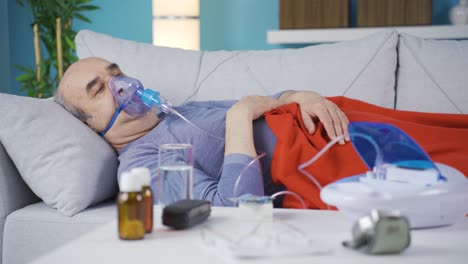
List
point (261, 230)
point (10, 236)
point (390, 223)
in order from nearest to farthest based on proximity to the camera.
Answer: point (390, 223) < point (261, 230) < point (10, 236)

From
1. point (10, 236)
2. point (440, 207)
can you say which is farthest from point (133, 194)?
point (10, 236)

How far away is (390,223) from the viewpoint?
90 cm

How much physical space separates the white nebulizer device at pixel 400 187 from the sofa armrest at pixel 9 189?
1.09 m

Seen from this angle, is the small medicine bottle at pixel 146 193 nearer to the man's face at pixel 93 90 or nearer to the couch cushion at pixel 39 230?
the couch cushion at pixel 39 230

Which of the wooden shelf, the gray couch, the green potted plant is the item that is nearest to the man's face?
the gray couch

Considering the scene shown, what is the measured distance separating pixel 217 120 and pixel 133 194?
1.07 metres

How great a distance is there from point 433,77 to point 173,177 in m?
1.30

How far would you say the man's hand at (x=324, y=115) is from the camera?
1872mm

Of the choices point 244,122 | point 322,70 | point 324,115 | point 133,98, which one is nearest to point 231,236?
point 244,122

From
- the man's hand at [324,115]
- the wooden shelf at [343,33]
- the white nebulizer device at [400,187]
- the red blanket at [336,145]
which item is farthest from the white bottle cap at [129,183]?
the wooden shelf at [343,33]

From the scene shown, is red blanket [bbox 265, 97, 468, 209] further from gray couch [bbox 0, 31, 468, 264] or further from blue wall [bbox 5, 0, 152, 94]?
blue wall [bbox 5, 0, 152, 94]

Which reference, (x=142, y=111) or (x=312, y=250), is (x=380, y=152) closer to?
(x=312, y=250)

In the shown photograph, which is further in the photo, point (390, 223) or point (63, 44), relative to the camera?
point (63, 44)

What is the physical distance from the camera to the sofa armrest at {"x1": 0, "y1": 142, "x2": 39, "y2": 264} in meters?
1.87
